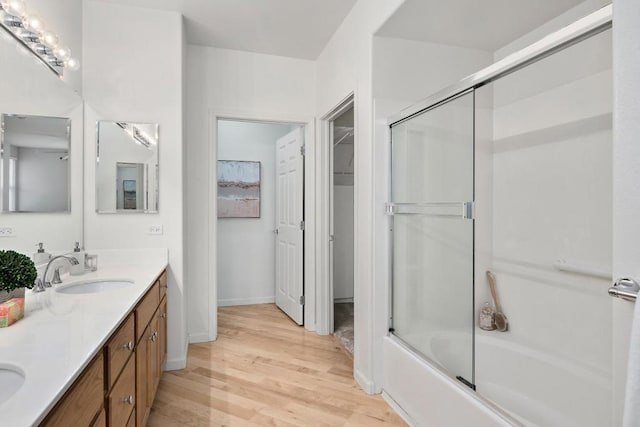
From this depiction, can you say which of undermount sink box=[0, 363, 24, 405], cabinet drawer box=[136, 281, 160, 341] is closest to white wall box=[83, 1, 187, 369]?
cabinet drawer box=[136, 281, 160, 341]

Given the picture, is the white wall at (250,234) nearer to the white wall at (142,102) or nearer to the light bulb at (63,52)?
the white wall at (142,102)

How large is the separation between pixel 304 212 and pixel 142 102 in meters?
1.68

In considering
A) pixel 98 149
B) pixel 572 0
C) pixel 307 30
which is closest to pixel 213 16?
pixel 307 30

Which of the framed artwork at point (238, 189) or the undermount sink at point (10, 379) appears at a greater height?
the framed artwork at point (238, 189)

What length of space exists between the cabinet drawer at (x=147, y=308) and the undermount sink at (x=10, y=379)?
719mm

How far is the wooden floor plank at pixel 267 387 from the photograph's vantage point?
2.07m

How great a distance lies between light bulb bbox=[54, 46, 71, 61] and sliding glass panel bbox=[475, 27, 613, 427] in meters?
2.71

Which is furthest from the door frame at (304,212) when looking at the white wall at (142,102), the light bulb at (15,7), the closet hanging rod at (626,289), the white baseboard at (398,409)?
the closet hanging rod at (626,289)

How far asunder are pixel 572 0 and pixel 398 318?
2.17 meters

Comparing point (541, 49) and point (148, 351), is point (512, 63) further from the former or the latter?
point (148, 351)

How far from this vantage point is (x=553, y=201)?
229 cm

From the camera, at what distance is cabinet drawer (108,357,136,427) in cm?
124

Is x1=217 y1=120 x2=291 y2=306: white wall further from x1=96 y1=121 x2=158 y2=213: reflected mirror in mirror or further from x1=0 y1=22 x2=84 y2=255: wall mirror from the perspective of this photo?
x1=0 y1=22 x2=84 y2=255: wall mirror

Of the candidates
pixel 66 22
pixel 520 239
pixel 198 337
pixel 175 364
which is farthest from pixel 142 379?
pixel 520 239
